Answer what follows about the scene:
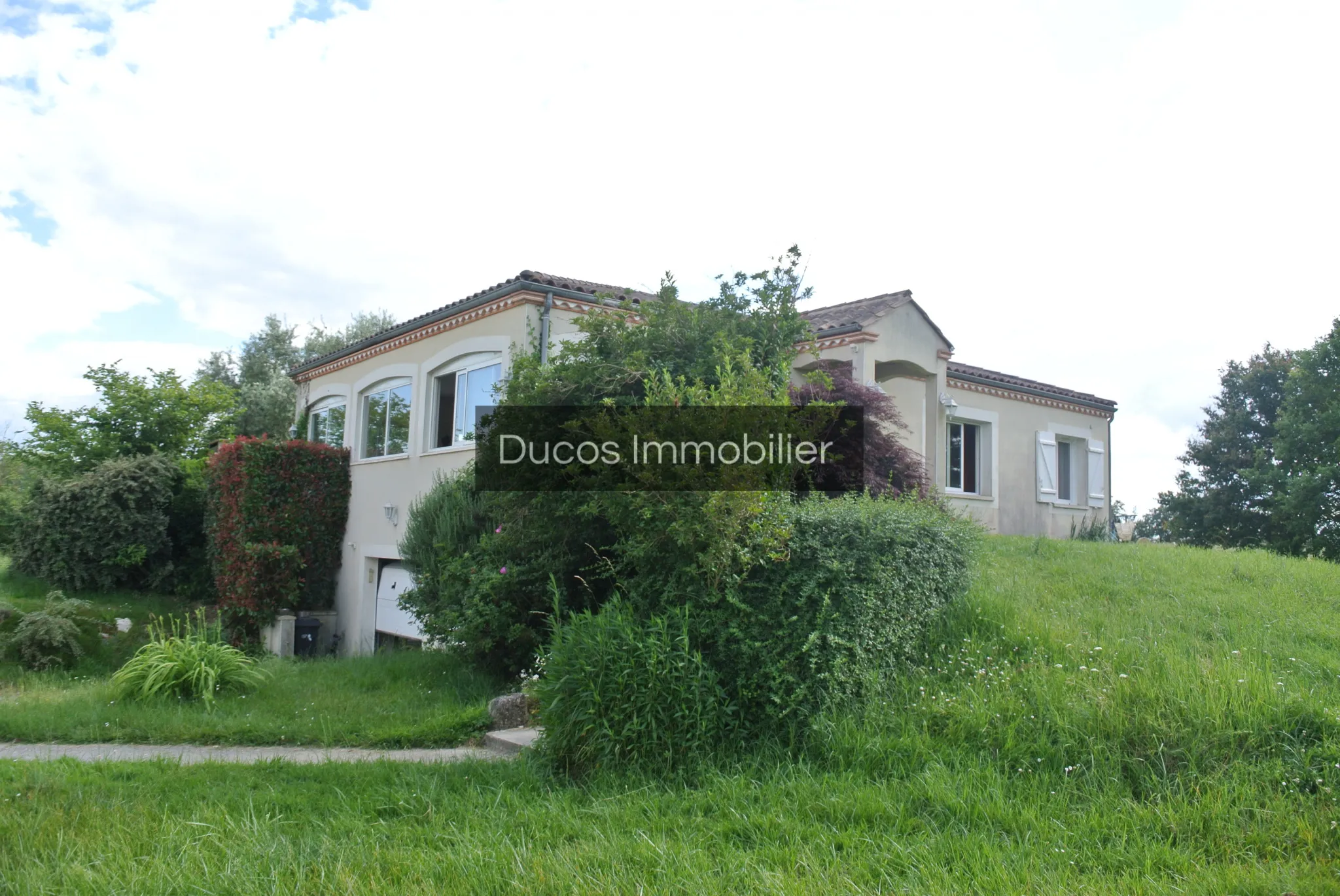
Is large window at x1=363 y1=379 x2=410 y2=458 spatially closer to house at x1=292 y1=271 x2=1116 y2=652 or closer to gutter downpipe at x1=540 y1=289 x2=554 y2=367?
house at x1=292 y1=271 x2=1116 y2=652

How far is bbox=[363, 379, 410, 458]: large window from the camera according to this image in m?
15.9

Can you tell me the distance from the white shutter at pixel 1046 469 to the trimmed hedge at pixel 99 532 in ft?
57.6

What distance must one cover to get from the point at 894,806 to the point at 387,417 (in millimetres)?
13406

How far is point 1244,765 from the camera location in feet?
16.5

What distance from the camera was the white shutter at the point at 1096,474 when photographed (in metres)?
19.4

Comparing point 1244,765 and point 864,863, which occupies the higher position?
point 1244,765

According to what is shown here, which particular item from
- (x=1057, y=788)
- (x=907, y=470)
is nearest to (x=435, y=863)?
(x=1057, y=788)

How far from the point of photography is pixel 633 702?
243 inches

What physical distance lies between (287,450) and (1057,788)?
14.3 meters

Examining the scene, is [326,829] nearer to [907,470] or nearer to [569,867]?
[569,867]

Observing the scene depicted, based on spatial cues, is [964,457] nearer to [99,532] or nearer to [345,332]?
[99,532]

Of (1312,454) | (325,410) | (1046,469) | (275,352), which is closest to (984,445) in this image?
(1046,469)

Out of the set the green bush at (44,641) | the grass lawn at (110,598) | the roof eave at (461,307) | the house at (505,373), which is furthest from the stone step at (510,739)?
the grass lawn at (110,598)

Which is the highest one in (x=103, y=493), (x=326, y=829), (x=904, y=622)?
(x=103, y=493)
